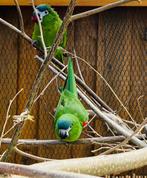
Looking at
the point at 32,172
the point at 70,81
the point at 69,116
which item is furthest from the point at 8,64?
the point at 32,172

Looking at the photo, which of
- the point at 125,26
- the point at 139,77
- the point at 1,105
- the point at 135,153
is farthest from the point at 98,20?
the point at 135,153

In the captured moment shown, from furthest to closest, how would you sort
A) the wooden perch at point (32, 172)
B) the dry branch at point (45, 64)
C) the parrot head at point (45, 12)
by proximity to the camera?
1. the parrot head at point (45, 12)
2. the dry branch at point (45, 64)
3. the wooden perch at point (32, 172)

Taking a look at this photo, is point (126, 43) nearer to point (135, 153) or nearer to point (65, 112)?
point (65, 112)

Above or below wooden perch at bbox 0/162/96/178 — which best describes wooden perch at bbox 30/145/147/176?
above

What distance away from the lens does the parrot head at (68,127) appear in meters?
1.57

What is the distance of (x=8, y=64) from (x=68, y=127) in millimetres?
796

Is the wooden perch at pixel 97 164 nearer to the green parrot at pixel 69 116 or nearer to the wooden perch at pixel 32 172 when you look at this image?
the wooden perch at pixel 32 172

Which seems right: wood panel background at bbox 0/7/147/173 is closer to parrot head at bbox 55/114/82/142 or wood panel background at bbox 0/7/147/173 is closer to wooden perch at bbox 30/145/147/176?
parrot head at bbox 55/114/82/142

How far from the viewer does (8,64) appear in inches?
91.0

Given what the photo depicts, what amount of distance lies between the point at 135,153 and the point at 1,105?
59.8 inches

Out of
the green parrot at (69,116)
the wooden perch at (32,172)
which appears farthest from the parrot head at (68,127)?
the wooden perch at (32,172)

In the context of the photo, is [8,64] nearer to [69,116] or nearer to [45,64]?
[69,116]

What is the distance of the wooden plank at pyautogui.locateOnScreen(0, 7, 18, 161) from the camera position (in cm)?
230

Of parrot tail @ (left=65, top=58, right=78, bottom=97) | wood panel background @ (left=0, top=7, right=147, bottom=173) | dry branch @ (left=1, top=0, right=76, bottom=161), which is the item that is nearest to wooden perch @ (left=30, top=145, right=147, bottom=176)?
dry branch @ (left=1, top=0, right=76, bottom=161)
